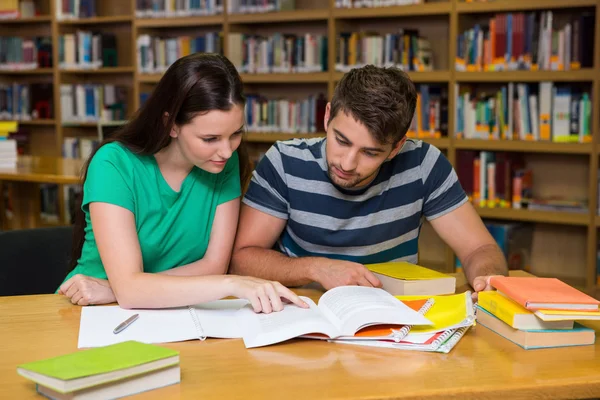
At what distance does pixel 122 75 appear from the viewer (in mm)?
5910

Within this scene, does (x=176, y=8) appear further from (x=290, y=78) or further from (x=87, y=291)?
(x=87, y=291)

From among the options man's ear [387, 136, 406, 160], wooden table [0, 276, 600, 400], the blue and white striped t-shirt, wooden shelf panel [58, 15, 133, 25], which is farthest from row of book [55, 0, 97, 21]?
wooden table [0, 276, 600, 400]

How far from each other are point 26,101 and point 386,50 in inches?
130

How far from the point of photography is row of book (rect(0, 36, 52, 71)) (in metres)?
5.92

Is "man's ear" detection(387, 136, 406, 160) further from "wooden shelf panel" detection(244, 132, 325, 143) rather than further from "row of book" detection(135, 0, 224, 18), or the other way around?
"row of book" detection(135, 0, 224, 18)

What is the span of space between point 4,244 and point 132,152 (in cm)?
46

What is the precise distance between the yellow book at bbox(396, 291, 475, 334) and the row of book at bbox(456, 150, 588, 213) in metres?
2.62

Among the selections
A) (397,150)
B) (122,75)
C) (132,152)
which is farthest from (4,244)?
(122,75)

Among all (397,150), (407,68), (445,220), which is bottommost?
(445,220)

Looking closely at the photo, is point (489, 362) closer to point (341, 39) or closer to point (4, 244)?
point (4, 244)

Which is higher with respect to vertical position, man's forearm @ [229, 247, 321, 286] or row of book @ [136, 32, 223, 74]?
row of book @ [136, 32, 223, 74]

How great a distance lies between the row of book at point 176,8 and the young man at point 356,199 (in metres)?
3.17

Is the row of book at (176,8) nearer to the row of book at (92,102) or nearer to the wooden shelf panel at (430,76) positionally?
the row of book at (92,102)

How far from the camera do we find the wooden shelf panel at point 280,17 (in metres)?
4.48
